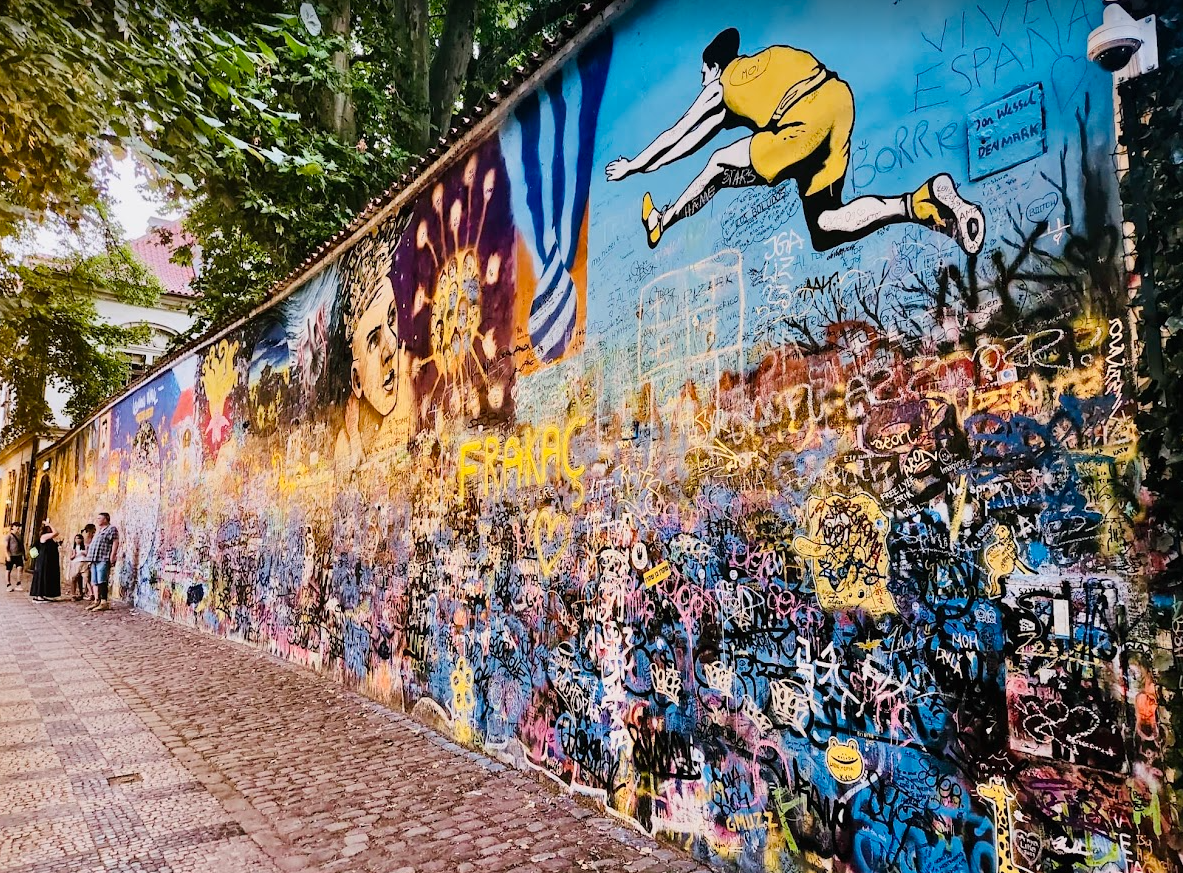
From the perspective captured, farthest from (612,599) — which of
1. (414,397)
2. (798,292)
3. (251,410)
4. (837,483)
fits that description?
(251,410)

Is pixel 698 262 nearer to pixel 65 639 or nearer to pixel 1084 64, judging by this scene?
pixel 1084 64

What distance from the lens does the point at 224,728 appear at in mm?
6340

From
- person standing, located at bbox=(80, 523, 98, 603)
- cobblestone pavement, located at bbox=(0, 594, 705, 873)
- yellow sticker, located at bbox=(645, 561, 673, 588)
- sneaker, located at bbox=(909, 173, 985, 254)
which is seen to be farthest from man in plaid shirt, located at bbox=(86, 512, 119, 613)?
sneaker, located at bbox=(909, 173, 985, 254)

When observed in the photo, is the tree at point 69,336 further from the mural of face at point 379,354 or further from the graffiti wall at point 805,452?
the graffiti wall at point 805,452

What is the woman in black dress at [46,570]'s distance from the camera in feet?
56.0

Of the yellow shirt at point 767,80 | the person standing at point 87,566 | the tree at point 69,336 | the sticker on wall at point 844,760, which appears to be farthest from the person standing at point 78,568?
the sticker on wall at point 844,760

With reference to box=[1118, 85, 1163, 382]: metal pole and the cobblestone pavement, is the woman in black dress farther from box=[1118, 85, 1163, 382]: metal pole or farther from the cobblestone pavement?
box=[1118, 85, 1163, 382]: metal pole

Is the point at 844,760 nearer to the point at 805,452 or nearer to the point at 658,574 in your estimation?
the point at 805,452

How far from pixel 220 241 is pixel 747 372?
14.4 m

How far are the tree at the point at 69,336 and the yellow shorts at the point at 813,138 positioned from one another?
1602 cm

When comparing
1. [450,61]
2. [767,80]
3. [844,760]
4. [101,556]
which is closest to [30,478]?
[101,556]

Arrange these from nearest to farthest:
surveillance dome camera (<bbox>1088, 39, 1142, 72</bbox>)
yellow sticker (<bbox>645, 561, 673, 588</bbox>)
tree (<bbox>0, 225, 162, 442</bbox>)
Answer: surveillance dome camera (<bbox>1088, 39, 1142, 72</bbox>), yellow sticker (<bbox>645, 561, 673, 588</bbox>), tree (<bbox>0, 225, 162, 442</bbox>)

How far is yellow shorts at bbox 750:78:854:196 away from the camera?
135 inches

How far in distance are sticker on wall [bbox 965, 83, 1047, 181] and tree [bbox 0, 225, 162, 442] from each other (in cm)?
1706
